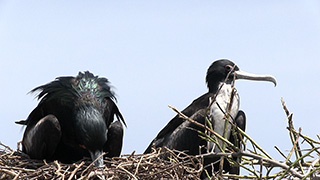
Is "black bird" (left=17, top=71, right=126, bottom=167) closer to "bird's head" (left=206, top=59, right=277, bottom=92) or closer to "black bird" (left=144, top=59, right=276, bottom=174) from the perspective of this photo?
"black bird" (left=144, top=59, right=276, bottom=174)

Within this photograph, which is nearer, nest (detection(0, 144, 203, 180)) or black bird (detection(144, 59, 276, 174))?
nest (detection(0, 144, 203, 180))

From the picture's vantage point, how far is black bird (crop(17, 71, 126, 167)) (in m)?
6.46

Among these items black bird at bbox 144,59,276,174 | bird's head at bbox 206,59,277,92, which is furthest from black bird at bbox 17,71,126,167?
bird's head at bbox 206,59,277,92

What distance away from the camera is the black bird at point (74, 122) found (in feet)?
21.2

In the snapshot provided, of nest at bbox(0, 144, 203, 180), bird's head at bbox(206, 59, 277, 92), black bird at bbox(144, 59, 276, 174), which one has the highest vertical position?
bird's head at bbox(206, 59, 277, 92)

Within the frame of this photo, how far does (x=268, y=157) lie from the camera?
4.69 m

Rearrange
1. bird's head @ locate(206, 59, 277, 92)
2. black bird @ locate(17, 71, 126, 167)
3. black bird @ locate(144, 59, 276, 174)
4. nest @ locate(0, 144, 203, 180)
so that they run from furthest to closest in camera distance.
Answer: bird's head @ locate(206, 59, 277, 92) < black bird @ locate(144, 59, 276, 174) < black bird @ locate(17, 71, 126, 167) < nest @ locate(0, 144, 203, 180)

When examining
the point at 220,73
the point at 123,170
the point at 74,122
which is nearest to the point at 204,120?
the point at 220,73

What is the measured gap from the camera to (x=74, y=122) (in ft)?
21.6

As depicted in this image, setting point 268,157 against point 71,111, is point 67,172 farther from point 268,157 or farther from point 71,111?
point 268,157

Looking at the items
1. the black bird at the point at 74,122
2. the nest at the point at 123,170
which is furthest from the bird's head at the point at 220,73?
the nest at the point at 123,170

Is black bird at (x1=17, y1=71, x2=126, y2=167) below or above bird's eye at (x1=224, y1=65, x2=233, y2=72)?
below

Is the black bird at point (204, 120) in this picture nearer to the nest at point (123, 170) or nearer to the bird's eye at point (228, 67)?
the bird's eye at point (228, 67)

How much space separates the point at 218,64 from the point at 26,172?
2998mm
